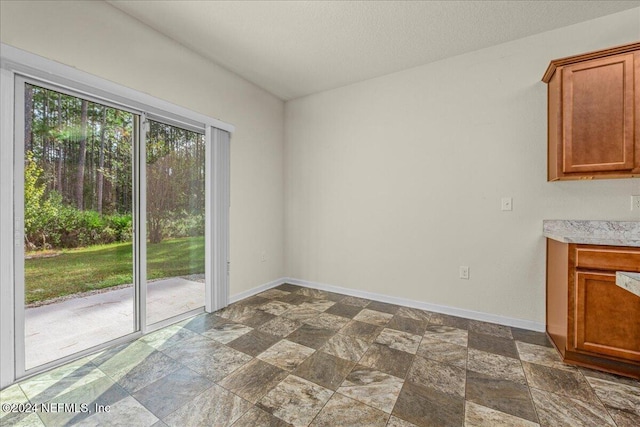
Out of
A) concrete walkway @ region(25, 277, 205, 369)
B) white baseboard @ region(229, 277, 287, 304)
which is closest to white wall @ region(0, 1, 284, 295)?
white baseboard @ region(229, 277, 287, 304)

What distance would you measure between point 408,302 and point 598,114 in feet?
7.73

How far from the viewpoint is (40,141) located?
1.88m

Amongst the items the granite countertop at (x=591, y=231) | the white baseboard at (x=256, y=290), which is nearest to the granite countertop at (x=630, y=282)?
the granite countertop at (x=591, y=231)

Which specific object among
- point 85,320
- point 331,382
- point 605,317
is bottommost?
point 331,382

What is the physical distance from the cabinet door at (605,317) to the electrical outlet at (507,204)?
830 millimetres

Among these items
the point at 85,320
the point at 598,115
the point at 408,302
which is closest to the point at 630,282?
the point at 598,115

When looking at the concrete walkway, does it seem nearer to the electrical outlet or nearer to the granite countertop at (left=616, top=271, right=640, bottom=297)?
the granite countertop at (left=616, top=271, right=640, bottom=297)

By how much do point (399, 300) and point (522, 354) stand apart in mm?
1252

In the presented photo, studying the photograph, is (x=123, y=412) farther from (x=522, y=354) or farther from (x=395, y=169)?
(x=395, y=169)

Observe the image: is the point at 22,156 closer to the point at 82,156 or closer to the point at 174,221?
the point at 82,156

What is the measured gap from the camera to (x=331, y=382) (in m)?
1.75

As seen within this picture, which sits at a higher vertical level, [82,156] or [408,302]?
[82,156]

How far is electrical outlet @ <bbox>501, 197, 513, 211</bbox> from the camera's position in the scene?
257 centimetres

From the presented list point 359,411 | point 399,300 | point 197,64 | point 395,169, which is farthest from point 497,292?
point 197,64
